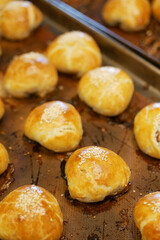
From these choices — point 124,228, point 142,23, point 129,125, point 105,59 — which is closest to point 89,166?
point 124,228

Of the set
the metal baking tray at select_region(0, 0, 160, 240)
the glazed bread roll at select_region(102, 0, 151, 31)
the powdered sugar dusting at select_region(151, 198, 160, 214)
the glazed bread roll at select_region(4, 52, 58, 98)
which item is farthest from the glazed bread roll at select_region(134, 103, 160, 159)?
the glazed bread roll at select_region(102, 0, 151, 31)

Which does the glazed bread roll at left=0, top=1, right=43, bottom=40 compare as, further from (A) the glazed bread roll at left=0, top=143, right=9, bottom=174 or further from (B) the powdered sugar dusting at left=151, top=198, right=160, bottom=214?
(B) the powdered sugar dusting at left=151, top=198, right=160, bottom=214

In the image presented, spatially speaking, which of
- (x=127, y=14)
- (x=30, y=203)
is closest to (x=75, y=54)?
(x=127, y=14)

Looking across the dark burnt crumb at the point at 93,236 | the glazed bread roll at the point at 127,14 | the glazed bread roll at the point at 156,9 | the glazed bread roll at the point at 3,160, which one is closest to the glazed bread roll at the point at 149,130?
the dark burnt crumb at the point at 93,236

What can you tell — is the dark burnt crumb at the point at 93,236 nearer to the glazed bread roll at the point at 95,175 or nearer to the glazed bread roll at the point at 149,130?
the glazed bread roll at the point at 95,175

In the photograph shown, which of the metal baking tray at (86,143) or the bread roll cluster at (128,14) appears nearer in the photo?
the metal baking tray at (86,143)

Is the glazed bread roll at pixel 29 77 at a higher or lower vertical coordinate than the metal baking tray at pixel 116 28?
lower

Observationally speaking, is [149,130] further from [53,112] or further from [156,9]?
[156,9]

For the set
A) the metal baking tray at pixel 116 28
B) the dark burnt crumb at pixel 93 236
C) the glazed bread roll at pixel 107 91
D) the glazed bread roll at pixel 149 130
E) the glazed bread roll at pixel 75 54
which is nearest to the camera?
the dark burnt crumb at pixel 93 236
